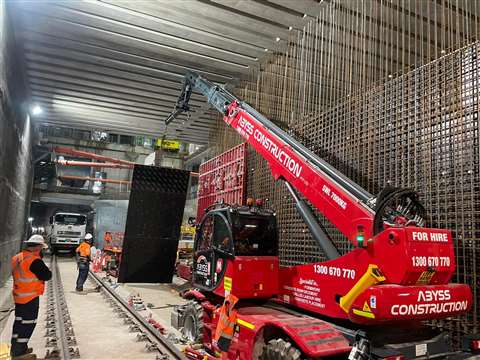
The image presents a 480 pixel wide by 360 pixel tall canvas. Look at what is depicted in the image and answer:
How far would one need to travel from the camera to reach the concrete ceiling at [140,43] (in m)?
7.87

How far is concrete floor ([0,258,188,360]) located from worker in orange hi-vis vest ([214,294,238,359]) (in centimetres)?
144

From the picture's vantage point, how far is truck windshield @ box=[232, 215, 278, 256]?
5168 mm

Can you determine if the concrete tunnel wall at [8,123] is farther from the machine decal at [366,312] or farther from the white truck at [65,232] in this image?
the white truck at [65,232]

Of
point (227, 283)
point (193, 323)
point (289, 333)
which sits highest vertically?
point (227, 283)

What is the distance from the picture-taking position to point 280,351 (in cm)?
369

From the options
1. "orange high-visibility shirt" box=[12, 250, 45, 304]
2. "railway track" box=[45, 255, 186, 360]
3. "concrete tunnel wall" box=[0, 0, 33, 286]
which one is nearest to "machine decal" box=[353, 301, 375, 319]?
"railway track" box=[45, 255, 186, 360]

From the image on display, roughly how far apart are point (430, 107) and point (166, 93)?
8.59 meters

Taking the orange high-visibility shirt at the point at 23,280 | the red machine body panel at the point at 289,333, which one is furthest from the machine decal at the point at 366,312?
the orange high-visibility shirt at the point at 23,280

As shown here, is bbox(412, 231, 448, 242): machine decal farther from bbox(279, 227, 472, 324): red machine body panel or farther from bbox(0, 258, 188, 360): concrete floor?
bbox(0, 258, 188, 360): concrete floor

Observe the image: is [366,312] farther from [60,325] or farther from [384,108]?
[60,325]

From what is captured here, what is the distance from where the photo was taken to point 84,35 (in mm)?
8844

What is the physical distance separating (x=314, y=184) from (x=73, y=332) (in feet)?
16.7

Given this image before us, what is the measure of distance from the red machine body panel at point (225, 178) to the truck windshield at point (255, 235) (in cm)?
443

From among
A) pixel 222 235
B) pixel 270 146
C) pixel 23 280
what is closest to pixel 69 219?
pixel 23 280
